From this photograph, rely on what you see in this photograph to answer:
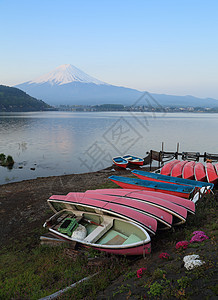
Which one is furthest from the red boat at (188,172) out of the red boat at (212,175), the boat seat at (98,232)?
the boat seat at (98,232)

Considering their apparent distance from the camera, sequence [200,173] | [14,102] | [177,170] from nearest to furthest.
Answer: [200,173] → [177,170] → [14,102]

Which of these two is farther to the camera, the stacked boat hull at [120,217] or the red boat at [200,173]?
the red boat at [200,173]

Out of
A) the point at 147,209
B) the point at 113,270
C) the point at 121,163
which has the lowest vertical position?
the point at 121,163

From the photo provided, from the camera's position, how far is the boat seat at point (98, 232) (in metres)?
7.66

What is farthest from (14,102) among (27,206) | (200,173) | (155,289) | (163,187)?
(155,289)

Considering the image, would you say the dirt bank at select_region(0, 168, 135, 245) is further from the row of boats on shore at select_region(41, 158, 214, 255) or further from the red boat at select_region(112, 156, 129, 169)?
the red boat at select_region(112, 156, 129, 169)

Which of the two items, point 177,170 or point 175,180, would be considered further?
point 177,170

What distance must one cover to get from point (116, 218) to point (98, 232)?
0.90 m

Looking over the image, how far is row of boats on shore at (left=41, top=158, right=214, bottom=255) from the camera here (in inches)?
286

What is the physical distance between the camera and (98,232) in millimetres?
8031

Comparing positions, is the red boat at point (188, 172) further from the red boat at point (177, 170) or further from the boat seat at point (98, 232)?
the boat seat at point (98, 232)

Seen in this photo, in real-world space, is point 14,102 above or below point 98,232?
above

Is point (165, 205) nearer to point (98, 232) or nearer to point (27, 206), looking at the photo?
point (98, 232)

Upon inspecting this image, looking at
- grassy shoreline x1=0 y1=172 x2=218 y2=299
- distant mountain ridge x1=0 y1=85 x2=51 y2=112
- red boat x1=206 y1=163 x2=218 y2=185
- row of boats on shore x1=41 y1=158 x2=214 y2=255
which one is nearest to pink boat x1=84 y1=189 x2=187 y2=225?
row of boats on shore x1=41 y1=158 x2=214 y2=255
